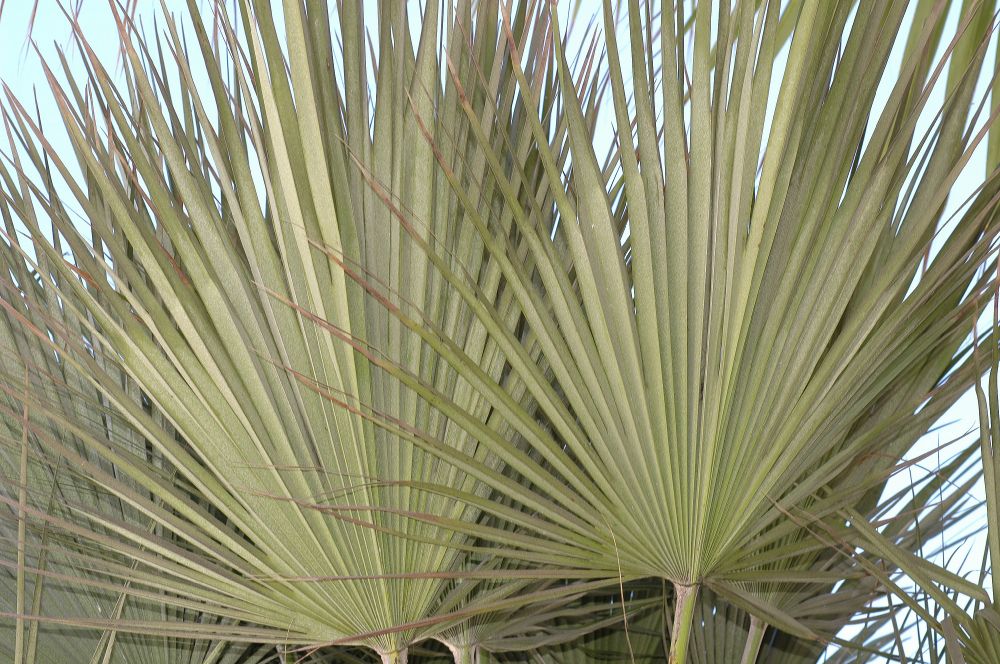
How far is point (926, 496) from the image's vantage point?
1.02 m

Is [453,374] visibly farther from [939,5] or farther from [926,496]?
[926,496]

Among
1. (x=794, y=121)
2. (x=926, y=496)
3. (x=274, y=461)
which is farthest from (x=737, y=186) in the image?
(x=926, y=496)

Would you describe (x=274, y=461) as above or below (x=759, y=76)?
below

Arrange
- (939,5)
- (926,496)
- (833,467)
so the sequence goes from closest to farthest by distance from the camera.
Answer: (939,5), (833,467), (926,496)

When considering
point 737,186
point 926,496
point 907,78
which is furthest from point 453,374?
point 926,496

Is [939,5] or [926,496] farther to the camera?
[926,496]

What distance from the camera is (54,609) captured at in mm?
1025

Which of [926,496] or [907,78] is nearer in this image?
[907,78]

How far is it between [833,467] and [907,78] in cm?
28

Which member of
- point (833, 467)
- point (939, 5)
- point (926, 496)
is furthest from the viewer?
point (926, 496)

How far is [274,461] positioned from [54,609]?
1.47 feet

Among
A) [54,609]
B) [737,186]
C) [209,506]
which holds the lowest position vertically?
[54,609]

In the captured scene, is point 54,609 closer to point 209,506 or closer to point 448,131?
point 209,506

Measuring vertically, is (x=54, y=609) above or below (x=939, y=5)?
below
